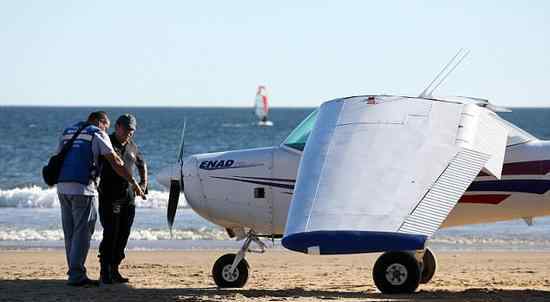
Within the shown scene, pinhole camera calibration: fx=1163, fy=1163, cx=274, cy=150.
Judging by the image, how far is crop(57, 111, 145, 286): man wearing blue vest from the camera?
1095 cm

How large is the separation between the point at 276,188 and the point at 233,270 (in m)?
1.00

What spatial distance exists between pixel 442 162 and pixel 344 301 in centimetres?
194

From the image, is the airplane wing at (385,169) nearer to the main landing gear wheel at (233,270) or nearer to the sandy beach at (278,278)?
the sandy beach at (278,278)

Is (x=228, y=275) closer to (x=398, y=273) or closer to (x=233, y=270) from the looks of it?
(x=233, y=270)

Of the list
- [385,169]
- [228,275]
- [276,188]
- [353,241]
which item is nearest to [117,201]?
[228,275]

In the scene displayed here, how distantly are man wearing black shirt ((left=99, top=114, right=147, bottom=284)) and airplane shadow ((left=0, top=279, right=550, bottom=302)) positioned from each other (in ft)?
1.00

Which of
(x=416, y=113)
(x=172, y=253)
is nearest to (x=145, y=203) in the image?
(x=172, y=253)

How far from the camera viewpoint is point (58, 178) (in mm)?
11000

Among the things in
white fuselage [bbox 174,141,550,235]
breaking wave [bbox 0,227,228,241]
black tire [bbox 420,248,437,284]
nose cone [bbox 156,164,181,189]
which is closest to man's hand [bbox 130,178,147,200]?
nose cone [bbox 156,164,181,189]

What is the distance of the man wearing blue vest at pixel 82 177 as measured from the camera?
1095 cm

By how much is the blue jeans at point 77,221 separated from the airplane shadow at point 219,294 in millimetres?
393

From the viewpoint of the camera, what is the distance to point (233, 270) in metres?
12.0

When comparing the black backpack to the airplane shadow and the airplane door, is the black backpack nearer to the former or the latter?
the airplane shadow

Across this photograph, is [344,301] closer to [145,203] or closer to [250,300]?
[250,300]
